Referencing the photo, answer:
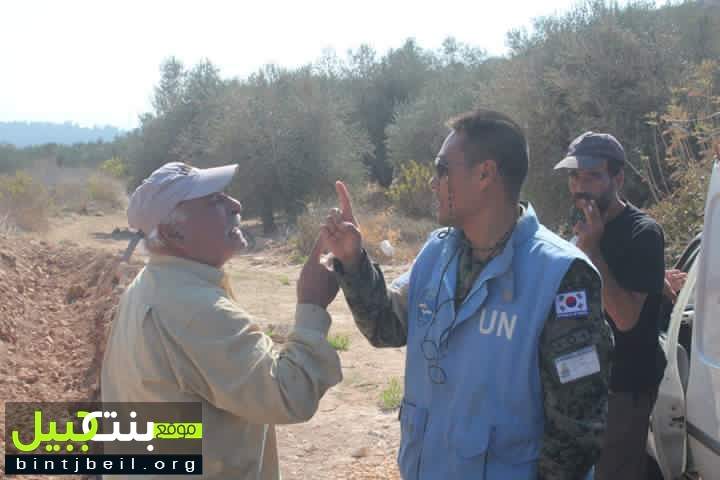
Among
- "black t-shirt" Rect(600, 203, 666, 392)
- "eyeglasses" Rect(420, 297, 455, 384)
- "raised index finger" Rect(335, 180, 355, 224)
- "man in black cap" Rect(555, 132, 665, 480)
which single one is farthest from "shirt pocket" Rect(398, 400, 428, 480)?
"black t-shirt" Rect(600, 203, 666, 392)

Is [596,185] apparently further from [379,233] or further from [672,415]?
[379,233]

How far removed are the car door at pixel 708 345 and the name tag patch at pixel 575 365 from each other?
106cm

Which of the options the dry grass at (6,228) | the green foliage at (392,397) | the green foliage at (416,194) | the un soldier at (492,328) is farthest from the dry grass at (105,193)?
the un soldier at (492,328)

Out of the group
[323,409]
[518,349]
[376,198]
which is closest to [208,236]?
[518,349]

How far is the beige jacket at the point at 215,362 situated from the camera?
1982 mm

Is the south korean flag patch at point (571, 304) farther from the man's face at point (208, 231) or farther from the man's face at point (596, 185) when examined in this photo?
the man's face at point (596, 185)

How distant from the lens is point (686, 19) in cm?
1828

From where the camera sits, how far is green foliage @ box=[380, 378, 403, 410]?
21.3ft

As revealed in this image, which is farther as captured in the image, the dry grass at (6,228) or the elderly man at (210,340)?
the dry grass at (6,228)

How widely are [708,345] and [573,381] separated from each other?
3.75ft

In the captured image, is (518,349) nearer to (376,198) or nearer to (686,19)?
(686,19)

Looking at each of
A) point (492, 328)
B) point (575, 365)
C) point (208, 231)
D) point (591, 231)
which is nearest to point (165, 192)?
point (208, 231)

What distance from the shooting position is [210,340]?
1.97 metres

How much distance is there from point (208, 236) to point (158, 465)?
689 mm
